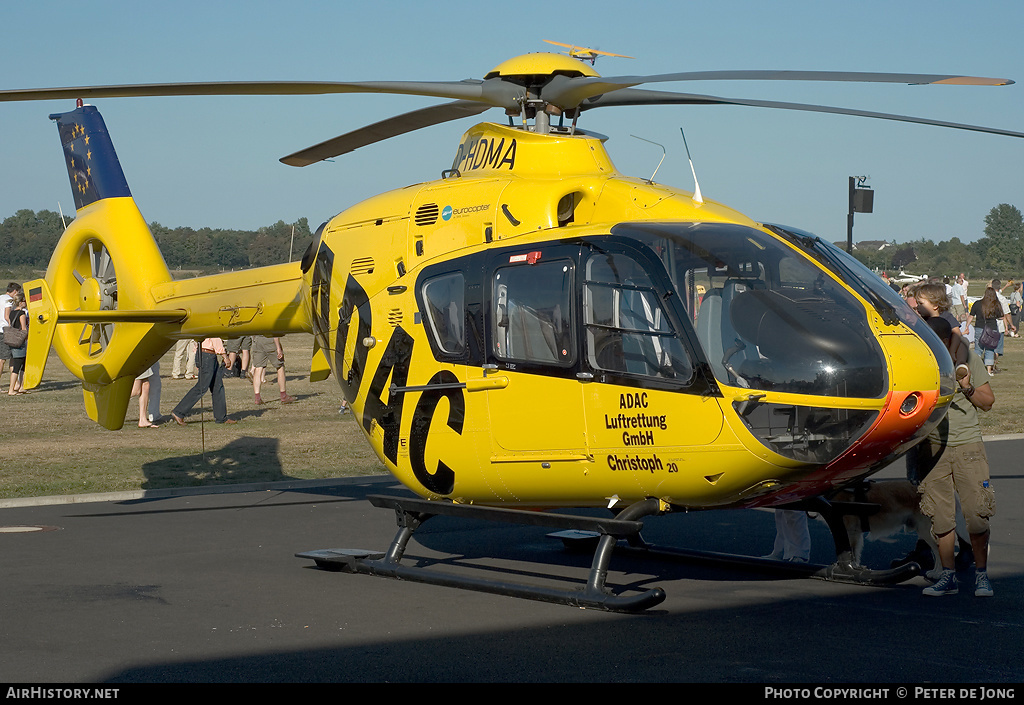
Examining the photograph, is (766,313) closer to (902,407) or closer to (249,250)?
(902,407)

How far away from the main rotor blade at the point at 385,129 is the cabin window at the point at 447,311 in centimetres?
151

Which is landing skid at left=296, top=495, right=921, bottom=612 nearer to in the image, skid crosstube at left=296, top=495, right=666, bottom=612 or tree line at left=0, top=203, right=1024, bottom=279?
skid crosstube at left=296, top=495, right=666, bottom=612

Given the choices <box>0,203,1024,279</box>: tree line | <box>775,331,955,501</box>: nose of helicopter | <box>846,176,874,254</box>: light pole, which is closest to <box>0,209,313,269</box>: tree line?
<box>0,203,1024,279</box>: tree line

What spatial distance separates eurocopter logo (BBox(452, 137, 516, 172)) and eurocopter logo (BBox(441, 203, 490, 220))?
0.46m

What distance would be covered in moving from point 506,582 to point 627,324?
209cm

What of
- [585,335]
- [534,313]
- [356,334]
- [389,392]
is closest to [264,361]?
[356,334]

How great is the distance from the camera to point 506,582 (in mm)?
7875

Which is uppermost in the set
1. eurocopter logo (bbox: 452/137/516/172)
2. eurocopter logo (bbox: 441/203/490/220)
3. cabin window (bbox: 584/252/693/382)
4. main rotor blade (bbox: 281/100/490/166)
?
main rotor blade (bbox: 281/100/490/166)

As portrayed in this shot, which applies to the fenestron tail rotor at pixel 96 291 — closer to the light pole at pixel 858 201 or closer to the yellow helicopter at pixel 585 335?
the yellow helicopter at pixel 585 335

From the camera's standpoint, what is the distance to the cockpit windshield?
650 centimetres

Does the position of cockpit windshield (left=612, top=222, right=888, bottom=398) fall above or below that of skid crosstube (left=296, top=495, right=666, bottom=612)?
above

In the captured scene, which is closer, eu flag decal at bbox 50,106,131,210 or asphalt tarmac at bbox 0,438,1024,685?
asphalt tarmac at bbox 0,438,1024,685

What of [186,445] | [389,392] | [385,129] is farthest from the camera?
[186,445]

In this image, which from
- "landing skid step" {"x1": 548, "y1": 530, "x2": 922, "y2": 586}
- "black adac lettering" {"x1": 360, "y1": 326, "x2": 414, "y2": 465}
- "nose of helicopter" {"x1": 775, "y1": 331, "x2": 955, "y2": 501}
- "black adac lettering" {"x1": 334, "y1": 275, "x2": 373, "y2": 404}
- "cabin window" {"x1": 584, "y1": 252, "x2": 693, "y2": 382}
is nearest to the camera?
"nose of helicopter" {"x1": 775, "y1": 331, "x2": 955, "y2": 501}
